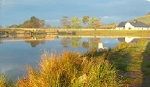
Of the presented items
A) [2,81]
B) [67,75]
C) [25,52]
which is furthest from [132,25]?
[2,81]

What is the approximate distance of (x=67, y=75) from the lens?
9.66m

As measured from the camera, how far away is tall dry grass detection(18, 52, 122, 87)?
9.09 meters

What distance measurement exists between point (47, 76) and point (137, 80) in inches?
198

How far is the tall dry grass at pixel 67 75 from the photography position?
9094 millimetres

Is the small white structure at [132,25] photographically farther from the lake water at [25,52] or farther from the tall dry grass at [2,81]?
the tall dry grass at [2,81]

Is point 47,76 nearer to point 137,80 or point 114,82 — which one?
point 114,82

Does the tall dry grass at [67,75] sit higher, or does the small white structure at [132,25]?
the tall dry grass at [67,75]

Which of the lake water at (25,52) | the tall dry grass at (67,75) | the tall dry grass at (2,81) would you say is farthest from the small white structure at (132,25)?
the tall dry grass at (2,81)

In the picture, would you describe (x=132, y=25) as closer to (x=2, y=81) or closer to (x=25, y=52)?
(x=25, y=52)

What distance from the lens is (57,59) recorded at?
10438 mm

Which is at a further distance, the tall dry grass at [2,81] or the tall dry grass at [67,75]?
the tall dry grass at [2,81]

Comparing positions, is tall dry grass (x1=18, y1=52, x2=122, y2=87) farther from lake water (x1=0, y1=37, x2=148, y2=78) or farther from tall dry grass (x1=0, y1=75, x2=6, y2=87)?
lake water (x1=0, y1=37, x2=148, y2=78)

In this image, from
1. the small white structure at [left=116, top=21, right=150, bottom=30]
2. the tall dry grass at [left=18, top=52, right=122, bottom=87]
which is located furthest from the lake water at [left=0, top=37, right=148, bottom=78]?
the small white structure at [left=116, top=21, right=150, bottom=30]

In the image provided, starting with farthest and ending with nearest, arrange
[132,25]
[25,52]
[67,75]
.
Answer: [132,25] → [25,52] → [67,75]
